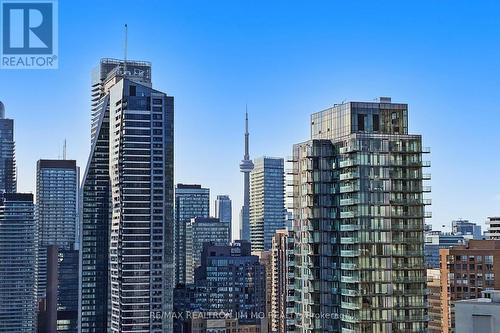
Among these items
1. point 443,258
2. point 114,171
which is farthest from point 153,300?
point 443,258

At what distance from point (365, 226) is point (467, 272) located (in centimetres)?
5125

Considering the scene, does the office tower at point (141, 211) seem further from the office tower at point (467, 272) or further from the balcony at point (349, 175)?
the balcony at point (349, 175)

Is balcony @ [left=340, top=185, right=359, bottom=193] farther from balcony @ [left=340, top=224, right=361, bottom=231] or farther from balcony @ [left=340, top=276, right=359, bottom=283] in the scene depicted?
balcony @ [left=340, top=276, right=359, bottom=283]

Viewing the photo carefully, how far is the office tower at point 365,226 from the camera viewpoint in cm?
7762

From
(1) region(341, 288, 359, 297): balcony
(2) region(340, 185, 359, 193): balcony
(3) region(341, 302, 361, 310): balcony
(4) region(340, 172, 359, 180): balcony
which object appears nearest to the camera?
(3) region(341, 302, 361, 310): balcony

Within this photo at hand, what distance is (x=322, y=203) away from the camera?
83625 millimetres

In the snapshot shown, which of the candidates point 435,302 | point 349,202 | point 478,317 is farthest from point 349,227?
point 435,302

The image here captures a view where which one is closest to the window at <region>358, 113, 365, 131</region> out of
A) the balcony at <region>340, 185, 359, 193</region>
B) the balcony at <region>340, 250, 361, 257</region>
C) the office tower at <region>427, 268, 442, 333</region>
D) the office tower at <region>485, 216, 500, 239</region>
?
the balcony at <region>340, 185, 359, 193</region>

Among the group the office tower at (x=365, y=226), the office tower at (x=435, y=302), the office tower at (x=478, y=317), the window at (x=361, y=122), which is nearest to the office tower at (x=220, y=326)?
the office tower at (x=435, y=302)

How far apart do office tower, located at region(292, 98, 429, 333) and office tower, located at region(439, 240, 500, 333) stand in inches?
1752

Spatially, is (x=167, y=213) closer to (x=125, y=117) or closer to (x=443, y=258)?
(x=125, y=117)

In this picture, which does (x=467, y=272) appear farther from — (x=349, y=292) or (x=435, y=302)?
(x=349, y=292)

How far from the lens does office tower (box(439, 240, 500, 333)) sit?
121625mm

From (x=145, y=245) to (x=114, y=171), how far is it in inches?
837
